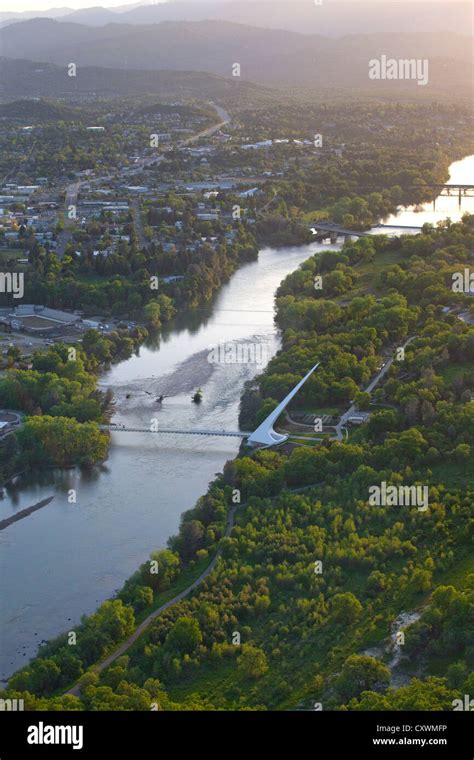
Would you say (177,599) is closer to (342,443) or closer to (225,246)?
(342,443)

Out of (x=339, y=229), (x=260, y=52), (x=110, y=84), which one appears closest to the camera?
(x=339, y=229)

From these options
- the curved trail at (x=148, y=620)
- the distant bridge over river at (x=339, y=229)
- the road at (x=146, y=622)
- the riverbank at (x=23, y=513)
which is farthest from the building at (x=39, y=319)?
the distant bridge over river at (x=339, y=229)

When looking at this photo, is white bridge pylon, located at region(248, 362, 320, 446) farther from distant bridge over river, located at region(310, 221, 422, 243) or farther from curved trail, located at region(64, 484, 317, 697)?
distant bridge over river, located at region(310, 221, 422, 243)

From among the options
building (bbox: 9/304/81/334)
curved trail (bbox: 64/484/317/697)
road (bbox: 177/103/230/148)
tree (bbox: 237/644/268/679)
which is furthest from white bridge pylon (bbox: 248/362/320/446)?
road (bbox: 177/103/230/148)

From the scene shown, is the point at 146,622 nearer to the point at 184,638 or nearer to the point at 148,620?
the point at 148,620

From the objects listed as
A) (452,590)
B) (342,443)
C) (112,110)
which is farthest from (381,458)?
(112,110)

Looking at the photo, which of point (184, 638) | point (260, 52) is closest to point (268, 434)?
point (184, 638)
